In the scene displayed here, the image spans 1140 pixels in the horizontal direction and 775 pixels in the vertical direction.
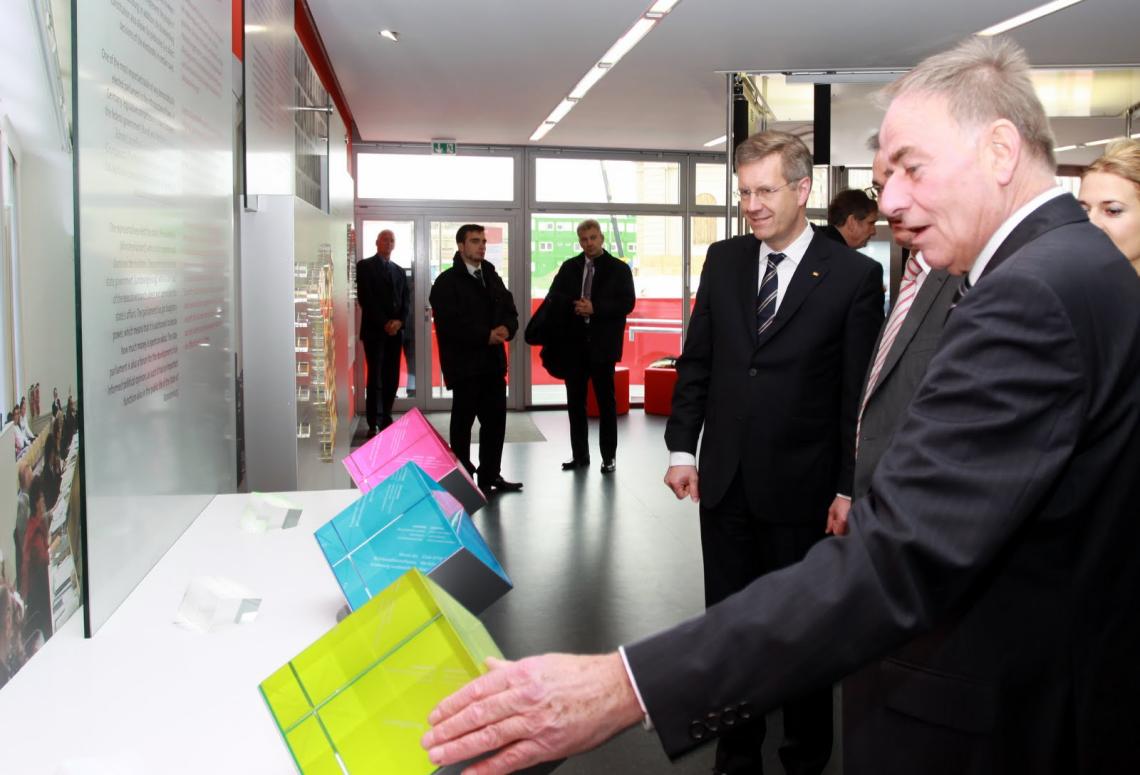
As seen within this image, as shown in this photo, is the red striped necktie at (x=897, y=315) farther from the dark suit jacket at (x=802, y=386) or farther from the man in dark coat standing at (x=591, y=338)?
the man in dark coat standing at (x=591, y=338)

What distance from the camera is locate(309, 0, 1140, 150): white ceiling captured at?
5.72 meters

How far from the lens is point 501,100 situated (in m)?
8.49

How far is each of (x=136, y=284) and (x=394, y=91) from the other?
22.0 feet

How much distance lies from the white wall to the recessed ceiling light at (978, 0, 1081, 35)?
5.78 m

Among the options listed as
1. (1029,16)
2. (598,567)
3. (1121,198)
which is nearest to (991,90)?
(1121,198)

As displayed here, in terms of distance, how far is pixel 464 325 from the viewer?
242 inches

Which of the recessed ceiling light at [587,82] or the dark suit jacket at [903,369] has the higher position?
the recessed ceiling light at [587,82]

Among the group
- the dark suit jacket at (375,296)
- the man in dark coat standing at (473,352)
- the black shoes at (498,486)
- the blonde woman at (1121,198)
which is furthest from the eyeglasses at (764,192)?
the dark suit jacket at (375,296)

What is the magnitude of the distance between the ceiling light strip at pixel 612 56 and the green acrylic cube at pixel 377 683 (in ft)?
16.8

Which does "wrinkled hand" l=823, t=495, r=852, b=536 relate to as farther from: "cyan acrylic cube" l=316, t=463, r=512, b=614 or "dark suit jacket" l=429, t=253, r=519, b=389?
"dark suit jacket" l=429, t=253, r=519, b=389

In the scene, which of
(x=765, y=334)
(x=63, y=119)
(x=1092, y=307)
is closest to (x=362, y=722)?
(x=1092, y=307)

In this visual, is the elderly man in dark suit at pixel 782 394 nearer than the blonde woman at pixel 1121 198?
No

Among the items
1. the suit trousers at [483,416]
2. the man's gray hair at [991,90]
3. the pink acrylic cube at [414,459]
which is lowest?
the suit trousers at [483,416]

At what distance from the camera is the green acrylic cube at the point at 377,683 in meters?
1.03
